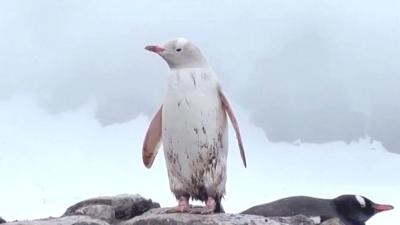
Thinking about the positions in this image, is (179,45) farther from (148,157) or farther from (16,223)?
(16,223)

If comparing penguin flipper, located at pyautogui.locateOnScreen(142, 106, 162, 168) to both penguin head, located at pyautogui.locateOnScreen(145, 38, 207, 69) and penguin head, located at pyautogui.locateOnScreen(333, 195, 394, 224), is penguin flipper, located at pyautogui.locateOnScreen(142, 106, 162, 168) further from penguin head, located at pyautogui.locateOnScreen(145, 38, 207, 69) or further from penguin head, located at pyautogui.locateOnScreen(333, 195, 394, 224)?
penguin head, located at pyautogui.locateOnScreen(333, 195, 394, 224)

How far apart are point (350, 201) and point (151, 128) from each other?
2.83 m

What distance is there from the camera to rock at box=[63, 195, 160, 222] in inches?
201

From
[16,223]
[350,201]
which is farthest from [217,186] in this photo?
[350,201]

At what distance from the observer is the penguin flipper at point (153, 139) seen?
4.72m

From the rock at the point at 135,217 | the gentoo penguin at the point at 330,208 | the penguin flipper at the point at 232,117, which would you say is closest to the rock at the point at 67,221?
the rock at the point at 135,217

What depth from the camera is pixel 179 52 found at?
4383 millimetres

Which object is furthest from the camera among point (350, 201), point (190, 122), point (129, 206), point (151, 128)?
point (350, 201)

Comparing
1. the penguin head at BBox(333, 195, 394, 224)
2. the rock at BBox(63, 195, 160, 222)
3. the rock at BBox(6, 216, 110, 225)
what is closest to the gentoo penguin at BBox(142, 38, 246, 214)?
the rock at BBox(6, 216, 110, 225)

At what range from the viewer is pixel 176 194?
179 inches

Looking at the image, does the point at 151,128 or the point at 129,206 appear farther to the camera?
the point at 129,206

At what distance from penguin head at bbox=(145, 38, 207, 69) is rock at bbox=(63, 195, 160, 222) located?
4.22 feet

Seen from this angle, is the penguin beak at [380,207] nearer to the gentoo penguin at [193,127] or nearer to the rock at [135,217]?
the rock at [135,217]

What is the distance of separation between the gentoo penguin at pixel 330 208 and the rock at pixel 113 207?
1.10m
